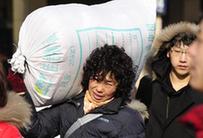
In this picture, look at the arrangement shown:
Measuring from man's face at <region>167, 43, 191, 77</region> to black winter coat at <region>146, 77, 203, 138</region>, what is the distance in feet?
0.33

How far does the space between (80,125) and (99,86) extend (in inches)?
9.3

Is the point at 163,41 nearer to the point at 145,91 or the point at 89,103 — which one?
the point at 145,91

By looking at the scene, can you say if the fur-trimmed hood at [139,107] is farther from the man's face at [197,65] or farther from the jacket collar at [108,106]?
the man's face at [197,65]

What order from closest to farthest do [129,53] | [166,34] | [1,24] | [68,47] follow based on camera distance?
1. [68,47]
2. [129,53]
3. [166,34]
4. [1,24]

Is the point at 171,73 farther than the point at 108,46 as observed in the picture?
Yes

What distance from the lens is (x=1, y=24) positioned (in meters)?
9.41

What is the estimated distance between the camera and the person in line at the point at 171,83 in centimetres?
340

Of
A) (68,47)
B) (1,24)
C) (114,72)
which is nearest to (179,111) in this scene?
(114,72)

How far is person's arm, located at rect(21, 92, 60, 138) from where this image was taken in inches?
121

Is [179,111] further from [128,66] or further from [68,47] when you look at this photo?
[68,47]

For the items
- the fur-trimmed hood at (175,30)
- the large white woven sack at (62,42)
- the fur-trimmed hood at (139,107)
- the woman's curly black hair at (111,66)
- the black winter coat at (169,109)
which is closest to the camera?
the large white woven sack at (62,42)

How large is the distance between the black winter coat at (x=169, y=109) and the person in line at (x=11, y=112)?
85 cm

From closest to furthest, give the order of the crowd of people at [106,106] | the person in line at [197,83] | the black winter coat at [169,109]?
the person in line at [197,83]
the crowd of people at [106,106]
the black winter coat at [169,109]

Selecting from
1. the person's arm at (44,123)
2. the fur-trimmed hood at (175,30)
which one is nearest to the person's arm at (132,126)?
the person's arm at (44,123)
